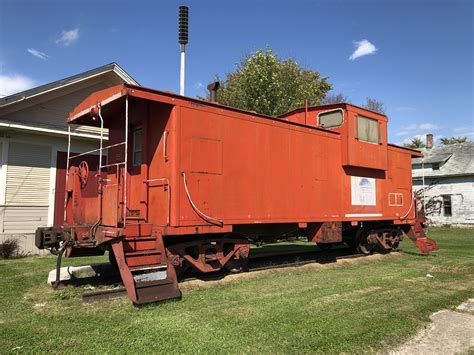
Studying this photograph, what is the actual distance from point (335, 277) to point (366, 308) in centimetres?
261

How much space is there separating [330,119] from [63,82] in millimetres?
8945

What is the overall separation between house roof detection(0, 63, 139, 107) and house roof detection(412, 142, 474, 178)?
27078 millimetres

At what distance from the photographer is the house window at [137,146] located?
817 cm

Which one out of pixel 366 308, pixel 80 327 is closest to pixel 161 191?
pixel 80 327

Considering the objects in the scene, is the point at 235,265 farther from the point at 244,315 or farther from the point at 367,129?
the point at 367,129

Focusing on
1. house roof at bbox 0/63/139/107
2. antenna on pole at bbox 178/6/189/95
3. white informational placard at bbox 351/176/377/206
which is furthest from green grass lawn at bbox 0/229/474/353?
antenna on pole at bbox 178/6/189/95

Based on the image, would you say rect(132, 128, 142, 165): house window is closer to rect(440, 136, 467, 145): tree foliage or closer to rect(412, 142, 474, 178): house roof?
rect(412, 142, 474, 178): house roof

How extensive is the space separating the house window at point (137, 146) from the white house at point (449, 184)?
93.2 feet

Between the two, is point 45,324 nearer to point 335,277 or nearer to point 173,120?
point 173,120

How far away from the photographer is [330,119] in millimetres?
11055

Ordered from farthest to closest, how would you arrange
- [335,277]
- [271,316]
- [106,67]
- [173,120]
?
[106,67]
[335,277]
[173,120]
[271,316]

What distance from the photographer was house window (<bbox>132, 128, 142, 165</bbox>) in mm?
8172

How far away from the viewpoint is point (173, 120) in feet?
23.8

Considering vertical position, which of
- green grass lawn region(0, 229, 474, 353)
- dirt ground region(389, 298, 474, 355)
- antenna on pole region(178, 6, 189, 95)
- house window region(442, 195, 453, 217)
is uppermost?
antenna on pole region(178, 6, 189, 95)
